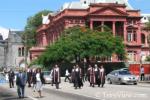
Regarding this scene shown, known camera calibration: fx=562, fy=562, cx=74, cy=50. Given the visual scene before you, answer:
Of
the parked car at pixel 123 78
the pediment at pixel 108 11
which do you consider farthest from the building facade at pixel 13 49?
the parked car at pixel 123 78

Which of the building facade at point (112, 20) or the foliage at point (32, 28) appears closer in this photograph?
the building facade at point (112, 20)

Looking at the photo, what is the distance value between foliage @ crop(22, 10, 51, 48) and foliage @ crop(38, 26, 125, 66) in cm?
5207

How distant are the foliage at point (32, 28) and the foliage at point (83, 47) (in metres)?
52.1

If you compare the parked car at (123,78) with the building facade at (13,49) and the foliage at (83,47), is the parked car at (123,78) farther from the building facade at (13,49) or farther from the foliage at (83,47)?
the building facade at (13,49)

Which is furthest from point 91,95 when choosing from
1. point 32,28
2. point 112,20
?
point 32,28

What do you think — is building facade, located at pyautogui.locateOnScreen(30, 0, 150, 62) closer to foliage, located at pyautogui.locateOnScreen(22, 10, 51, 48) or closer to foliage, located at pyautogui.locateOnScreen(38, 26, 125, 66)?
foliage, located at pyautogui.locateOnScreen(38, 26, 125, 66)

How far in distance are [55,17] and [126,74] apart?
7013cm

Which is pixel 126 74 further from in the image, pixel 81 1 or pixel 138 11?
pixel 81 1

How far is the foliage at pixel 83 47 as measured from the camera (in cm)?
8294

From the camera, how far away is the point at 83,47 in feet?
274

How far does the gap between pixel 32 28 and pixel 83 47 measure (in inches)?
2369

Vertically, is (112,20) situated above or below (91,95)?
above

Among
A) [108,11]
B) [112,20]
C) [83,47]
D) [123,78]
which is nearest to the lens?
[123,78]

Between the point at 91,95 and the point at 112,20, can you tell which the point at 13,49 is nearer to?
the point at 112,20
